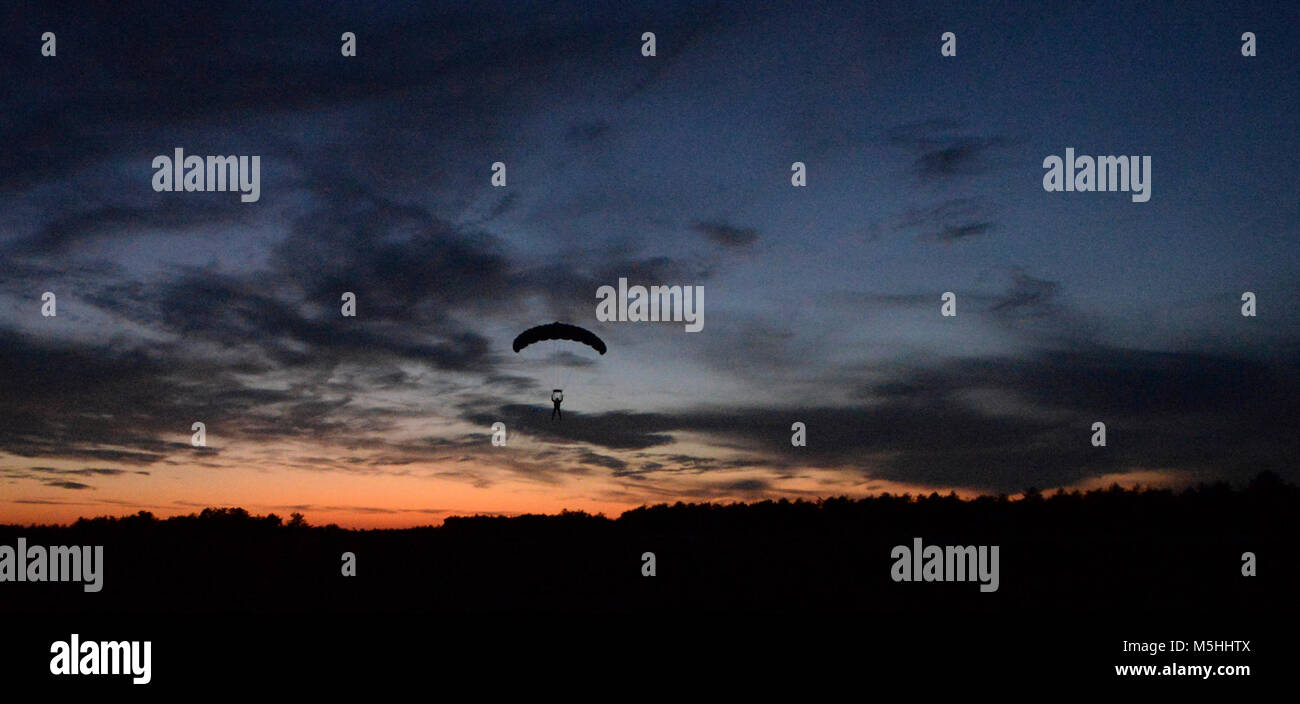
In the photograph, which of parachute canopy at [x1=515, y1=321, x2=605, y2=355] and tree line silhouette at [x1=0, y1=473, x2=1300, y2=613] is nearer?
parachute canopy at [x1=515, y1=321, x2=605, y2=355]

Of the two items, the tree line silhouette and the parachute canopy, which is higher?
the parachute canopy

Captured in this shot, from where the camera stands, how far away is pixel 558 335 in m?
35.0

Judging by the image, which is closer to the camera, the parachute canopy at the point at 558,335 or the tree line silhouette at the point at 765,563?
the parachute canopy at the point at 558,335

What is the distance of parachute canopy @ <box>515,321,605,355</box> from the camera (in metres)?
35.0

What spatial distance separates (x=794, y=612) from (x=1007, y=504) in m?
53.6

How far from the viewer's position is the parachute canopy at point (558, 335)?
3503 centimetres

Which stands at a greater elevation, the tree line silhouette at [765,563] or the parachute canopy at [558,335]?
the parachute canopy at [558,335]

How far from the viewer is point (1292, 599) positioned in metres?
69.3

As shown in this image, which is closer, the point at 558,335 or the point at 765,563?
the point at 558,335
